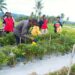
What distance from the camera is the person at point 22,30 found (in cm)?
912

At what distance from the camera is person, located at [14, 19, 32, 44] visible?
29.9 ft

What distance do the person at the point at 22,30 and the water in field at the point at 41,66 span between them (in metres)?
0.90

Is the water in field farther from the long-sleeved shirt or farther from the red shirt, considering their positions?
the red shirt

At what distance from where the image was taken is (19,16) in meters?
20.6

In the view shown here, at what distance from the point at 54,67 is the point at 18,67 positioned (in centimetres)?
99

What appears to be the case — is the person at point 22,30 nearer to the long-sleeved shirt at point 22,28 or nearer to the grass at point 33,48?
the long-sleeved shirt at point 22,28

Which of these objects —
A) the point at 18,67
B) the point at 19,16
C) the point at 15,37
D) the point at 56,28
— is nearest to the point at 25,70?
the point at 18,67

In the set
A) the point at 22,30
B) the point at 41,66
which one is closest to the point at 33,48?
the point at 41,66

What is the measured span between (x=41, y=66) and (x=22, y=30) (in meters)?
1.25

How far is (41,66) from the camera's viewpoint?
28.4 ft

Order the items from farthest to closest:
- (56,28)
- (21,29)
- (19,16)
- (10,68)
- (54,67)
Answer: (19,16)
(56,28)
(21,29)
(54,67)
(10,68)

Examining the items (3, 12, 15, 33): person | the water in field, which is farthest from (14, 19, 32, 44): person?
(3, 12, 15, 33): person

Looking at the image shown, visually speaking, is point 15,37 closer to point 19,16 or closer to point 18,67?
point 18,67

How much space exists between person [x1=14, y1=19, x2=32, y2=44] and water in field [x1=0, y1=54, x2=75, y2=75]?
90 cm
